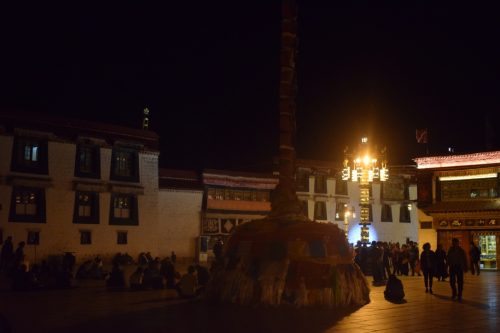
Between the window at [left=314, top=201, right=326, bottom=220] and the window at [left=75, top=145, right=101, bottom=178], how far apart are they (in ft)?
63.9

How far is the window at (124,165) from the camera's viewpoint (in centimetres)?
3697

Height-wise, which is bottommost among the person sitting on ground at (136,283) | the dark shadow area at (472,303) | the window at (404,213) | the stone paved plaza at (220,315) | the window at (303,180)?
the stone paved plaza at (220,315)

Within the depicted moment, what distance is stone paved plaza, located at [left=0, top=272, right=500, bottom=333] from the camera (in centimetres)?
1104

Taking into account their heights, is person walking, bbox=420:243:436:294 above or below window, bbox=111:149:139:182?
below

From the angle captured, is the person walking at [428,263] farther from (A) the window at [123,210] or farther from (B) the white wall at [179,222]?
(B) the white wall at [179,222]

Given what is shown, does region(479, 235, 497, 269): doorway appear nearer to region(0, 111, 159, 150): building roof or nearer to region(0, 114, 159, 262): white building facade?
region(0, 114, 159, 262): white building facade

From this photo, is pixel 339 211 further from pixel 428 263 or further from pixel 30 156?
pixel 428 263

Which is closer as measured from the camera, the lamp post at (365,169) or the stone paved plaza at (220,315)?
the stone paved plaza at (220,315)

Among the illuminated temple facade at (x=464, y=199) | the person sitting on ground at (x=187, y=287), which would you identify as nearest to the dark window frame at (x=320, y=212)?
the illuminated temple facade at (x=464, y=199)

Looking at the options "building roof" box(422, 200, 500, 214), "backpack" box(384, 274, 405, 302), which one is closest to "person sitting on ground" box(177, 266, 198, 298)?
"backpack" box(384, 274, 405, 302)

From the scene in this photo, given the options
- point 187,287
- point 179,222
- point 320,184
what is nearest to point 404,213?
point 320,184

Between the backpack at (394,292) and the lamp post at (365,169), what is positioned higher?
the lamp post at (365,169)

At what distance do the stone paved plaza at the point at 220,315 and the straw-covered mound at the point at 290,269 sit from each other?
0.60 meters

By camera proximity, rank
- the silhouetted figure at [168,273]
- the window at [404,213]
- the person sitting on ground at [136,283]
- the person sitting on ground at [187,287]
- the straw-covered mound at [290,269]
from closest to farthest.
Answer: the straw-covered mound at [290,269] → the person sitting on ground at [187,287] → the person sitting on ground at [136,283] → the silhouetted figure at [168,273] → the window at [404,213]
